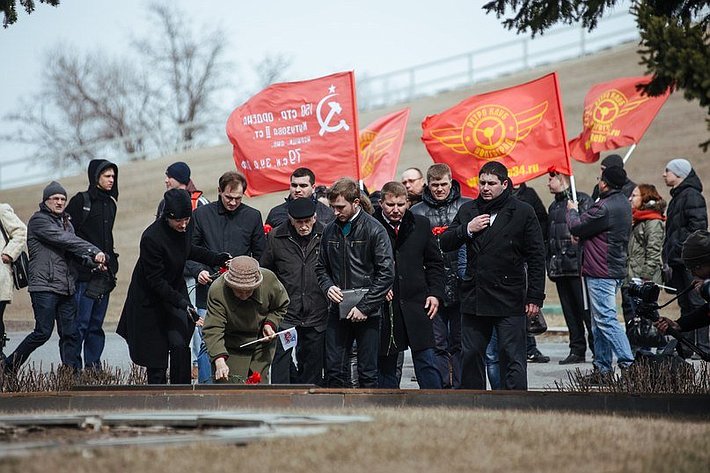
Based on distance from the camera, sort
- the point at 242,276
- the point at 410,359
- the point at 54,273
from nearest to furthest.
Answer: the point at 242,276
the point at 54,273
the point at 410,359

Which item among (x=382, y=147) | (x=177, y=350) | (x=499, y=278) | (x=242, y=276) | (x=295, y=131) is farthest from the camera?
(x=382, y=147)

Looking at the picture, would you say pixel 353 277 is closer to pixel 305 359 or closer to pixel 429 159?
pixel 305 359

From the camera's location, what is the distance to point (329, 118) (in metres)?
14.7

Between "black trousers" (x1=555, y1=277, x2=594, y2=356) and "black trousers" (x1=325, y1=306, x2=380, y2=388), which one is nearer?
"black trousers" (x1=325, y1=306, x2=380, y2=388)

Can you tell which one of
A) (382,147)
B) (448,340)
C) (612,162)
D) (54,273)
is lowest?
(448,340)

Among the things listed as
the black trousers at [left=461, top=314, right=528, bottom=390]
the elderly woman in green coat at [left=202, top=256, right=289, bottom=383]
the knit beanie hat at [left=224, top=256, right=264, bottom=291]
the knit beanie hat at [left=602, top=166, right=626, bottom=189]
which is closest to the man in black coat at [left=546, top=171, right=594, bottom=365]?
the knit beanie hat at [left=602, top=166, right=626, bottom=189]

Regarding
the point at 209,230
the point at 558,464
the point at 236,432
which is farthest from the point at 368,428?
the point at 209,230

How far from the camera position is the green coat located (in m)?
13.9

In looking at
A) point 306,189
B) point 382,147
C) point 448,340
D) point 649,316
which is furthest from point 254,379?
point 382,147

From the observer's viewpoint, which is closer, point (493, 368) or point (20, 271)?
point (493, 368)

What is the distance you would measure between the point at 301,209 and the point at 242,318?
136cm

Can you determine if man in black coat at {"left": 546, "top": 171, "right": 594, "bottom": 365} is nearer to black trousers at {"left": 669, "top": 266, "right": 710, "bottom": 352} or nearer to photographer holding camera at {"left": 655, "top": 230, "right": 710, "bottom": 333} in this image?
black trousers at {"left": 669, "top": 266, "right": 710, "bottom": 352}

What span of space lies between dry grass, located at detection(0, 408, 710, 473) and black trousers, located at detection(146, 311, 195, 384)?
3.46 metres

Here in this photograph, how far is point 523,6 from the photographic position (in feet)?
32.2
